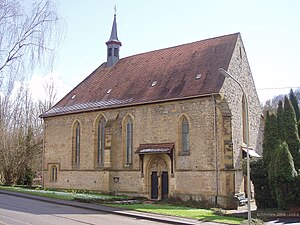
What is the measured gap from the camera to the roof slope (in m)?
27.6

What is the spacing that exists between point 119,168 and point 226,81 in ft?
35.5

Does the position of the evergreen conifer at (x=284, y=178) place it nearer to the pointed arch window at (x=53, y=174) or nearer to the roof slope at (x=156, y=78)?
the roof slope at (x=156, y=78)

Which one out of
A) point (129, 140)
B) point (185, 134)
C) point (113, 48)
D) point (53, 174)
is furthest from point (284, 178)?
point (113, 48)

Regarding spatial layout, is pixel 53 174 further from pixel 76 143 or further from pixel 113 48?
pixel 113 48

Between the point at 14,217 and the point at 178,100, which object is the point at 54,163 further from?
the point at 14,217

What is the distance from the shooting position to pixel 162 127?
2797 cm

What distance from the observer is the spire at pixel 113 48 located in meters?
38.0

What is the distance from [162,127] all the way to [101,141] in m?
6.80

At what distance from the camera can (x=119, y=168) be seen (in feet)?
98.6

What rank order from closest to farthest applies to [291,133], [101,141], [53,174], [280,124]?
[291,133]
[280,124]
[101,141]
[53,174]

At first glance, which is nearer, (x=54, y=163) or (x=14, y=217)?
(x=14, y=217)

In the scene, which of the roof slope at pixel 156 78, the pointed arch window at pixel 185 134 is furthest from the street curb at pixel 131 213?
the roof slope at pixel 156 78

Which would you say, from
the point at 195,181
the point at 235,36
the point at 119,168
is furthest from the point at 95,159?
the point at 235,36

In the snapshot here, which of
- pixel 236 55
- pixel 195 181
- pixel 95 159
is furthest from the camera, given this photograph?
pixel 95 159
